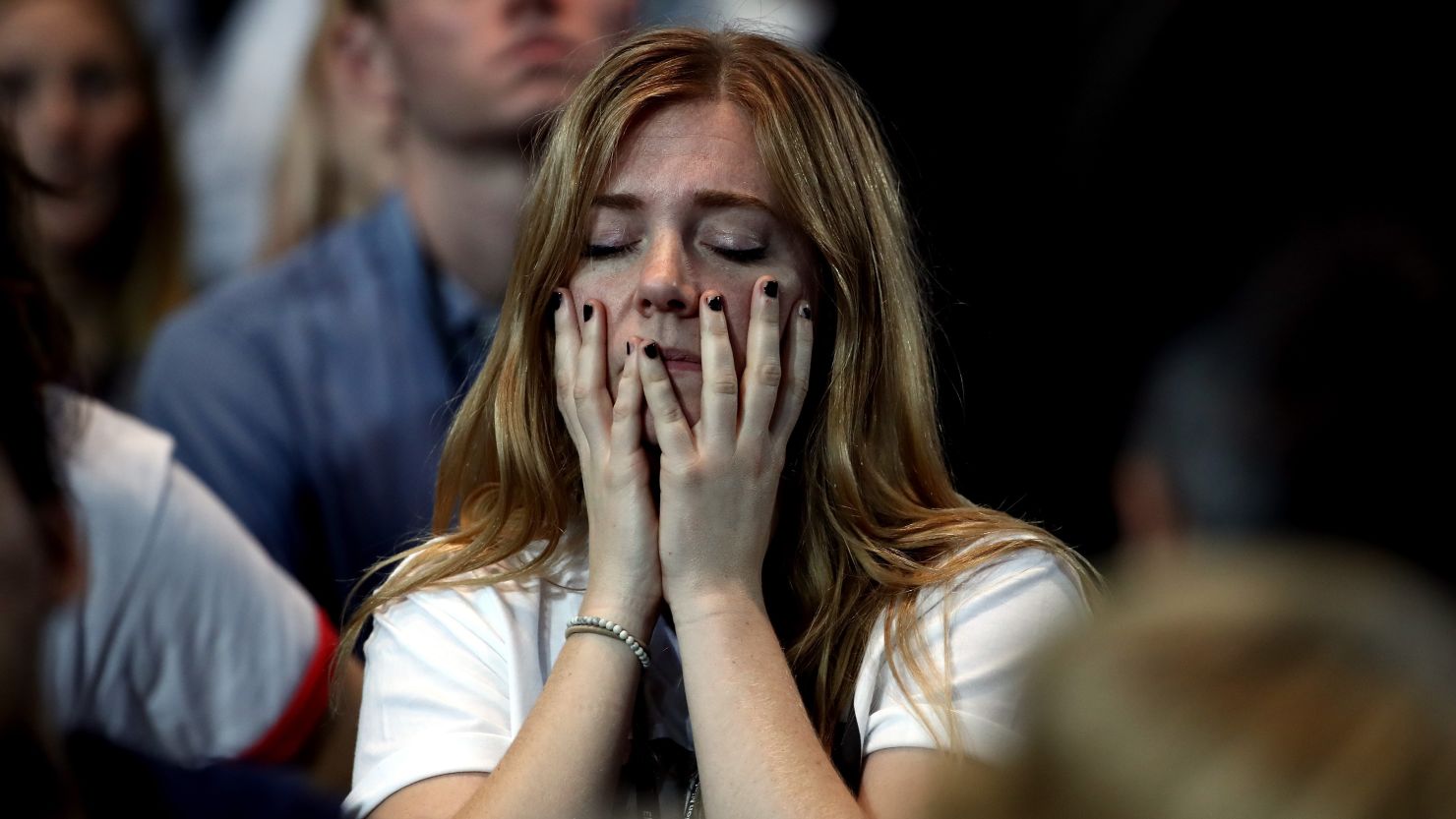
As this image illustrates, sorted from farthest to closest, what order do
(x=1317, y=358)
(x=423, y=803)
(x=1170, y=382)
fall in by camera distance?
(x=1170, y=382)
(x=1317, y=358)
(x=423, y=803)

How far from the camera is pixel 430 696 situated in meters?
1.85

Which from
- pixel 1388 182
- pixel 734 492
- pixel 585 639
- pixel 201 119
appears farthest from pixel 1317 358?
Answer: pixel 201 119

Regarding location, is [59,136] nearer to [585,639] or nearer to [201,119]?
[201,119]

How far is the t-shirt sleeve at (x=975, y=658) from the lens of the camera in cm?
177

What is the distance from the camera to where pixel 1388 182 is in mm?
2842

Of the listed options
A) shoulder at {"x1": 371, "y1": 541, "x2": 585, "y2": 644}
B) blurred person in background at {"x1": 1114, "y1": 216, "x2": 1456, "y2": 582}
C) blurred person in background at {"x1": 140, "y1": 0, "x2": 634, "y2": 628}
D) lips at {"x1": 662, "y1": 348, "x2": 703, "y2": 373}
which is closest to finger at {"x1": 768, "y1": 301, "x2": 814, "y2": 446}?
lips at {"x1": 662, "y1": 348, "x2": 703, "y2": 373}

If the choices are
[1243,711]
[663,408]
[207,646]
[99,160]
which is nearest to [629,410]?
[663,408]

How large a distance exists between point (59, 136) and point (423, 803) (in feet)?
7.06

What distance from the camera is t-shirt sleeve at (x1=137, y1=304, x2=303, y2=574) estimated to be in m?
2.91

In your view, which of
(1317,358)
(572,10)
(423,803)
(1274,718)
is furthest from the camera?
(572,10)

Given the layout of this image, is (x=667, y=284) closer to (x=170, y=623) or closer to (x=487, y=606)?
(x=487, y=606)

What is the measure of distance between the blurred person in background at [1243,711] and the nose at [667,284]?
3.39 feet

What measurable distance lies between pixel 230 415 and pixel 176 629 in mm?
869

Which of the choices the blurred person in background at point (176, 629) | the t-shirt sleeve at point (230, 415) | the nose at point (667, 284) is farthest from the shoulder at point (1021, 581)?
the t-shirt sleeve at point (230, 415)
